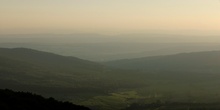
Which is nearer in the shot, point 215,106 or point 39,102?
point 39,102

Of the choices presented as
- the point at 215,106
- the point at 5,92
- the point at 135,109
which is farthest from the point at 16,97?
the point at 215,106

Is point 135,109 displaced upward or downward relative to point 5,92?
downward

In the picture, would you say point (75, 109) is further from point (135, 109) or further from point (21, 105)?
point (135, 109)

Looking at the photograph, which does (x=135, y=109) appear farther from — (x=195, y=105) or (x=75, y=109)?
(x=75, y=109)

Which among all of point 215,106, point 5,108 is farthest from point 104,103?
point 5,108

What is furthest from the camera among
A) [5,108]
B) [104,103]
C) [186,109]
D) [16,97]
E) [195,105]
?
[104,103]

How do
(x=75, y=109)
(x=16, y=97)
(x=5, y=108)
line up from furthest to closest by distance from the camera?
(x=75, y=109) < (x=16, y=97) < (x=5, y=108)
